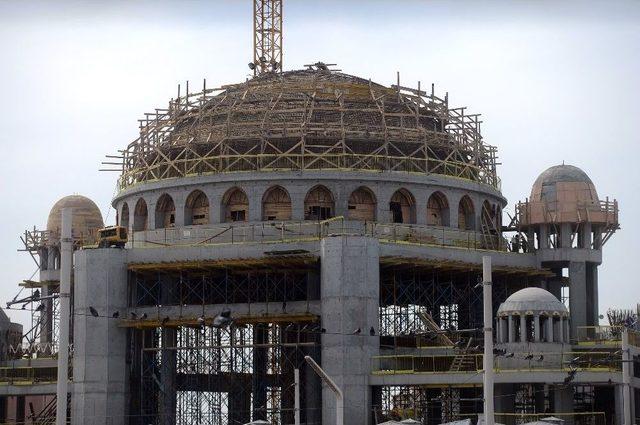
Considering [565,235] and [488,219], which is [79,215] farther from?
[565,235]

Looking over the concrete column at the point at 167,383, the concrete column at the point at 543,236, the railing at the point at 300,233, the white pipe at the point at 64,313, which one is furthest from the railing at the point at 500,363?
the white pipe at the point at 64,313

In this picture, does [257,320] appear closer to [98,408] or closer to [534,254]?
[98,408]

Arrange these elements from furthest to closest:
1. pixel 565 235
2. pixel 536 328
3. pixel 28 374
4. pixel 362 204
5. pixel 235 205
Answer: pixel 565 235 < pixel 28 374 < pixel 235 205 < pixel 362 204 < pixel 536 328

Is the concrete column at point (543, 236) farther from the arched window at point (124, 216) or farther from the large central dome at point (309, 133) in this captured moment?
the arched window at point (124, 216)

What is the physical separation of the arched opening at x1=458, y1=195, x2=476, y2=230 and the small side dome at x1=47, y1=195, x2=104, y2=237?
1262 inches

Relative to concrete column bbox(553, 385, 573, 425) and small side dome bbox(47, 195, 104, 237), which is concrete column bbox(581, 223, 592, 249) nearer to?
concrete column bbox(553, 385, 573, 425)

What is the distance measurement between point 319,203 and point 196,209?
885 centimetres

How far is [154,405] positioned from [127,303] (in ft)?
23.6

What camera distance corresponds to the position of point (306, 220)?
316 feet

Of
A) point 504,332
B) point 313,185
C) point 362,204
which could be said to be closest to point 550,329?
point 504,332

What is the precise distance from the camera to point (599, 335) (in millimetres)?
97250

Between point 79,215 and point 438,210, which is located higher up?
point 79,215

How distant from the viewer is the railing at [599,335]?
94.4 meters

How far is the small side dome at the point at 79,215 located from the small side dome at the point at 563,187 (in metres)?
37.0
